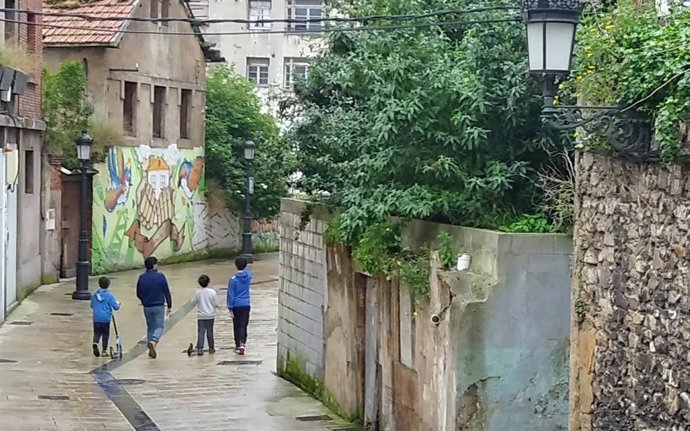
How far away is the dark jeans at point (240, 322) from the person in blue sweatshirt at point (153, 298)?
116cm

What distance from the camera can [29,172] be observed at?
27094 mm

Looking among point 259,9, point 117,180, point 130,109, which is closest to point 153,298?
point 117,180

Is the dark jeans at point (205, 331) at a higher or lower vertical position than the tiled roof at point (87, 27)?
lower

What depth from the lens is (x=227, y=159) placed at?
40.1 metres

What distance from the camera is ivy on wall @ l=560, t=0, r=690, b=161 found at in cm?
762

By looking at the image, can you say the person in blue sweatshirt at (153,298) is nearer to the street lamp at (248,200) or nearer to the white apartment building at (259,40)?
the street lamp at (248,200)

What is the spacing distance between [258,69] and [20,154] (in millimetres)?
29355

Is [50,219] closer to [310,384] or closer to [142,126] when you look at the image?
[142,126]

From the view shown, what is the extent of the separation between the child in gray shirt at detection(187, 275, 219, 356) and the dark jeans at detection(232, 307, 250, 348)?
37 cm

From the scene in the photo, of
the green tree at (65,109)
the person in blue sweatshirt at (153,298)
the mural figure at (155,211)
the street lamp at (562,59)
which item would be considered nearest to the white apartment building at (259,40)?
the mural figure at (155,211)

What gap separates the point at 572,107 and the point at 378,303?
584 cm

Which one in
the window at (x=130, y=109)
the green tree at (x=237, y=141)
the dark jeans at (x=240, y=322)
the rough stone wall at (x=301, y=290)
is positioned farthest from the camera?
the green tree at (x=237, y=141)

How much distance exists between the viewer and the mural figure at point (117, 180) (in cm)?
3312

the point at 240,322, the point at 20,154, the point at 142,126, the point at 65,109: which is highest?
the point at 65,109
